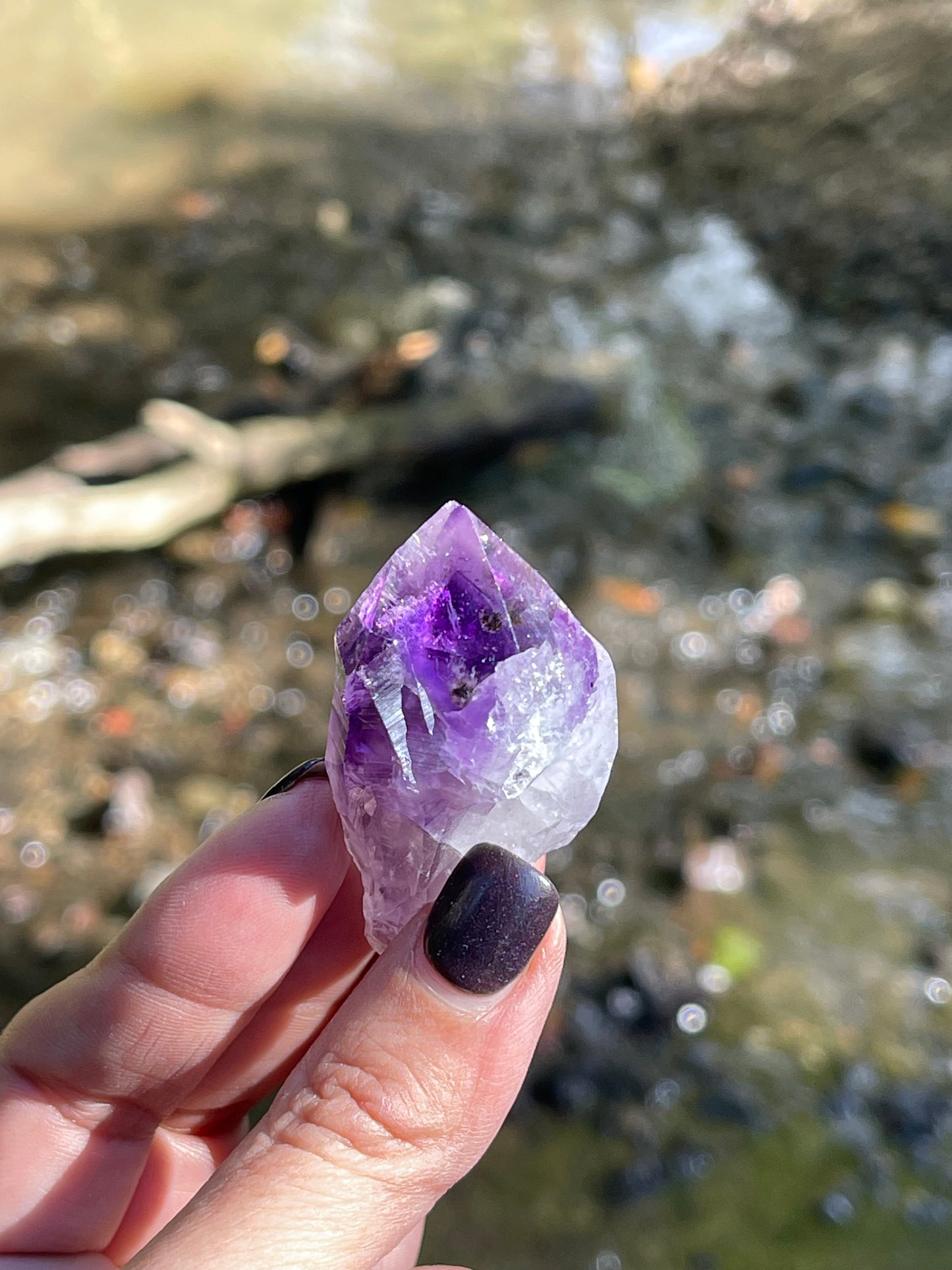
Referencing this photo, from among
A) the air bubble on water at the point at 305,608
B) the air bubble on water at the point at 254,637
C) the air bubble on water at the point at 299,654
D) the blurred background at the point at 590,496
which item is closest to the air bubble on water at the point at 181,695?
the blurred background at the point at 590,496

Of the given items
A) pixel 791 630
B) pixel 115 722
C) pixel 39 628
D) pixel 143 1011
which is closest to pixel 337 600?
pixel 115 722

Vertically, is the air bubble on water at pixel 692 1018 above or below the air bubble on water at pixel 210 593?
below

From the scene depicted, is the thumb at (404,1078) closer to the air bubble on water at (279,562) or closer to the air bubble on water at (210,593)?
the air bubble on water at (210,593)

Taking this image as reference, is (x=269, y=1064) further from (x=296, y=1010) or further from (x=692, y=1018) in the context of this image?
(x=692, y=1018)

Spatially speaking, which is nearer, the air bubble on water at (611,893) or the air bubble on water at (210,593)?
the air bubble on water at (611,893)

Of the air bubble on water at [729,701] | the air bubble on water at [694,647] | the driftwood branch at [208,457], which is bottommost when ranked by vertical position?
the air bubble on water at [729,701]
